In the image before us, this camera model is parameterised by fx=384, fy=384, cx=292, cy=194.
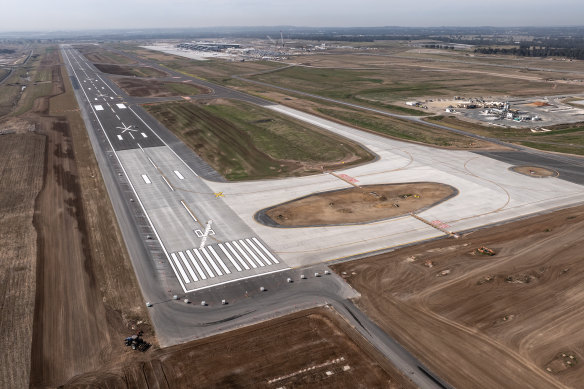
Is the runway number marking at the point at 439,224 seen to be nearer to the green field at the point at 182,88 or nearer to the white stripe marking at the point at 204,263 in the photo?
the white stripe marking at the point at 204,263

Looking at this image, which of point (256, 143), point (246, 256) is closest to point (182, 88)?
point (256, 143)

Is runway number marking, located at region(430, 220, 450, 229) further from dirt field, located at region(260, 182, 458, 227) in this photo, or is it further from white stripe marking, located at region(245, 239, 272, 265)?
white stripe marking, located at region(245, 239, 272, 265)

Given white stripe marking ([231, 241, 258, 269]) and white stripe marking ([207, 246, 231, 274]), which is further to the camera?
white stripe marking ([231, 241, 258, 269])

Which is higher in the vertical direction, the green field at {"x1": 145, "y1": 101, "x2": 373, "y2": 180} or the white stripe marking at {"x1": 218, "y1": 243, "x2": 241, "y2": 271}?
the green field at {"x1": 145, "y1": 101, "x2": 373, "y2": 180}

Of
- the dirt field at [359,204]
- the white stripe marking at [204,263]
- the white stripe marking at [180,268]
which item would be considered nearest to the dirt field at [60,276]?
the white stripe marking at [180,268]

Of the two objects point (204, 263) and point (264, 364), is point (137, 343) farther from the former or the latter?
point (204, 263)

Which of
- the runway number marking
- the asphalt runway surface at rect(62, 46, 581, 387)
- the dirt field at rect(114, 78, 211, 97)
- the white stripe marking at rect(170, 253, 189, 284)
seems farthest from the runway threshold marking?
the dirt field at rect(114, 78, 211, 97)
